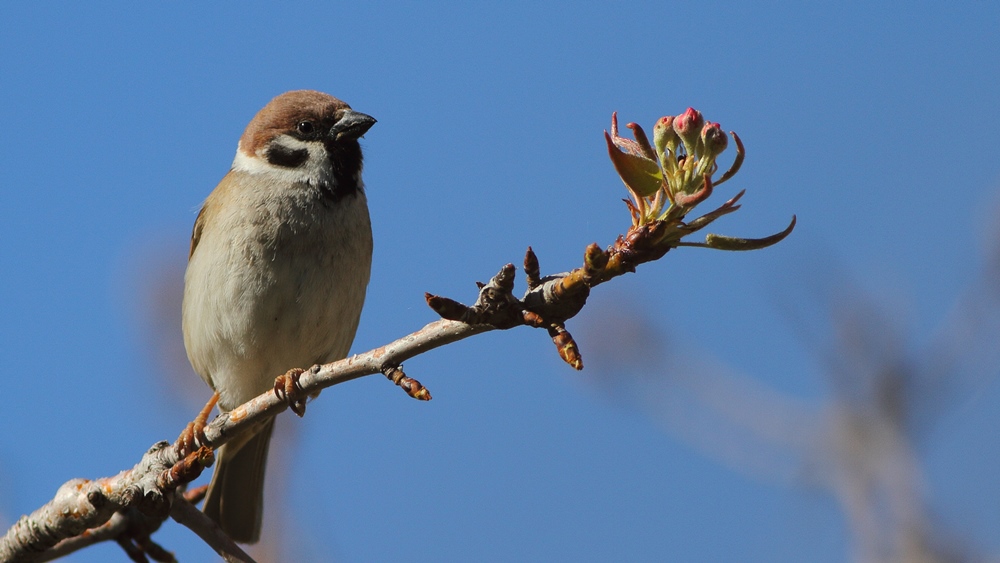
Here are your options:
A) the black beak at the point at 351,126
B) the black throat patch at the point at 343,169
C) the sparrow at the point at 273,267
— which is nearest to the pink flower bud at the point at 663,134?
the sparrow at the point at 273,267

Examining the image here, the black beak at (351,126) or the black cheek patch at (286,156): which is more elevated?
the black beak at (351,126)

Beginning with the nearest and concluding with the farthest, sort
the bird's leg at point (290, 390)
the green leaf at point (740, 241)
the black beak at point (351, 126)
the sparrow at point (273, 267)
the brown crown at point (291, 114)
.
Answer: the green leaf at point (740, 241)
the bird's leg at point (290, 390)
the sparrow at point (273, 267)
the black beak at point (351, 126)
the brown crown at point (291, 114)

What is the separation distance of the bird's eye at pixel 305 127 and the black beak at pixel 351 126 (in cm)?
11

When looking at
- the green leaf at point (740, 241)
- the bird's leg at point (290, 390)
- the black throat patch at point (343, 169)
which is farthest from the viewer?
the black throat patch at point (343, 169)

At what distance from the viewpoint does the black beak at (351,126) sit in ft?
12.8

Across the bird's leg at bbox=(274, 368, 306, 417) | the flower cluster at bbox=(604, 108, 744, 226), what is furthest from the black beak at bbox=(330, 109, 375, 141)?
the flower cluster at bbox=(604, 108, 744, 226)

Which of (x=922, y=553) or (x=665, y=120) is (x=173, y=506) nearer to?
(x=665, y=120)

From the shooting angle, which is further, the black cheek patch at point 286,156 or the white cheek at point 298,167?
the black cheek patch at point 286,156

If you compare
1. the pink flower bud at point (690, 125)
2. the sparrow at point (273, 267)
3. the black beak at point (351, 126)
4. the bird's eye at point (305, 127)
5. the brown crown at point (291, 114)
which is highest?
the brown crown at point (291, 114)

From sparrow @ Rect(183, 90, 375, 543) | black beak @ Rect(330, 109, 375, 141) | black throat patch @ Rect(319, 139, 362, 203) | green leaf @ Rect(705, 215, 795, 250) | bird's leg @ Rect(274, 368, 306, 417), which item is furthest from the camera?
black beak @ Rect(330, 109, 375, 141)

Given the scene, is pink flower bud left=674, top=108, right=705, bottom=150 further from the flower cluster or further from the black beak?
the black beak

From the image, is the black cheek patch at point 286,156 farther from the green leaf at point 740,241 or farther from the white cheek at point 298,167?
the green leaf at point 740,241

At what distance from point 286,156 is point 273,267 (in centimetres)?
64

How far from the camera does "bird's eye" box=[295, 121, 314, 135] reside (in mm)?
4032
